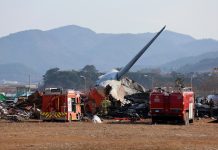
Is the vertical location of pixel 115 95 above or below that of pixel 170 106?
above

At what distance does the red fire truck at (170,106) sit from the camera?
46.0m

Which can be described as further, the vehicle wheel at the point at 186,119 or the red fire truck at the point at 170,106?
the vehicle wheel at the point at 186,119

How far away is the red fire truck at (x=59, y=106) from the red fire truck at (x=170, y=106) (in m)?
7.09

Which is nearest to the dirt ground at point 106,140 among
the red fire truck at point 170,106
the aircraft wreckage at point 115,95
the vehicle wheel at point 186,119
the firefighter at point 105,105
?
the red fire truck at point 170,106

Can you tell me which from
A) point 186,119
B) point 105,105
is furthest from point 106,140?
point 105,105

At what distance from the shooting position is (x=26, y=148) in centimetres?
2609

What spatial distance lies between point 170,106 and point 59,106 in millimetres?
9164

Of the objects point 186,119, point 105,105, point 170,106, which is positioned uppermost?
point 105,105

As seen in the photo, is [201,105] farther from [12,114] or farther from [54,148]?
[54,148]

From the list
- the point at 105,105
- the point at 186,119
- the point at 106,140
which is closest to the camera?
the point at 106,140

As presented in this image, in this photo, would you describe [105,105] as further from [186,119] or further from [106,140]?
[106,140]

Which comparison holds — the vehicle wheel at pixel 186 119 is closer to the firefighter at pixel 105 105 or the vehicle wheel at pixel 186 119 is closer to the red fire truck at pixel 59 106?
the red fire truck at pixel 59 106

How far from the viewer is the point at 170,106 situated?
46.2 metres

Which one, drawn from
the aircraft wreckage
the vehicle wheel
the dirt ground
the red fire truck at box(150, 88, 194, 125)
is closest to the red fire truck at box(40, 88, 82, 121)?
the red fire truck at box(150, 88, 194, 125)
